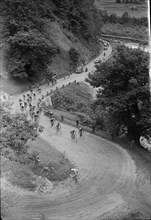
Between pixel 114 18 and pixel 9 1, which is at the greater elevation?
pixel 9 1

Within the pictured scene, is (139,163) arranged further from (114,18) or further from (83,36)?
(114,18)

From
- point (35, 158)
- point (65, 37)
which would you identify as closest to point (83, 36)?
point (65, 37)

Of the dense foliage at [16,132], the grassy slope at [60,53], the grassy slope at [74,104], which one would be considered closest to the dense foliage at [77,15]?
the grassy slope at [60,53]

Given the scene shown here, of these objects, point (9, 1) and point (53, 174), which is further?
point (9, 1)

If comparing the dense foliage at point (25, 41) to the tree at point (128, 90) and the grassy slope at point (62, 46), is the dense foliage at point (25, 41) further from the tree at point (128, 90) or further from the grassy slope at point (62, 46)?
the tree at point (128, 90)

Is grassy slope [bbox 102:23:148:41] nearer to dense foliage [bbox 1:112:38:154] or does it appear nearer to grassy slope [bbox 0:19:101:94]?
grassy slope [bbox 0:19:101:94]

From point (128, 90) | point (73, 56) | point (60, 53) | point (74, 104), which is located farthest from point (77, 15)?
point (128, 90)

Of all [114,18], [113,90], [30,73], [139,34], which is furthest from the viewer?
[114,18]
